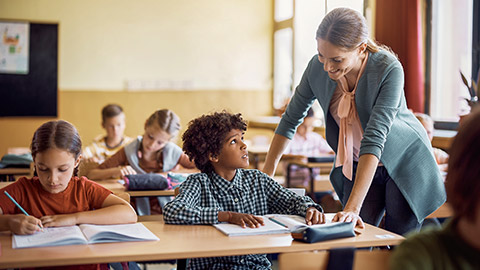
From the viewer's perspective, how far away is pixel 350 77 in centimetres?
213

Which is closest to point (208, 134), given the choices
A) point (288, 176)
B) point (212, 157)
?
point (212, 157)

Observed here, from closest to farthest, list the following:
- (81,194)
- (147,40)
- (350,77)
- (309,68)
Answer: (81,194) < (350,77) < (309,68) < (147,40)

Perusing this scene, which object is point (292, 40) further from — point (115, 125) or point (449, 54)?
point (115, 125)

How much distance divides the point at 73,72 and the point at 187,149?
536 centimetres

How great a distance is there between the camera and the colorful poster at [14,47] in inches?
272

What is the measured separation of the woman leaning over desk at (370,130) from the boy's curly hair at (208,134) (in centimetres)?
31

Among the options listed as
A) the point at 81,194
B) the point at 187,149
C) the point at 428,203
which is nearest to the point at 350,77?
the point at 428,203

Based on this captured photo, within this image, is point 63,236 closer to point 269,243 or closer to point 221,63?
point 269,243

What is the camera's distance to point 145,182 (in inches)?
121

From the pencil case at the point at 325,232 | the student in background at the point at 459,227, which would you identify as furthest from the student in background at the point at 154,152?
the student in background at the point at 459,227

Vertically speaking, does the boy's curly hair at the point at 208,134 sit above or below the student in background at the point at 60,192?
above

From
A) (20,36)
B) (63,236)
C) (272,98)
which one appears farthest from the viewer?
(272,98)

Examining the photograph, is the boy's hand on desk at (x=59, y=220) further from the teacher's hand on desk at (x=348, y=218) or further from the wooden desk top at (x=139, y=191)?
the wooden desk top at (x=139, y=191)

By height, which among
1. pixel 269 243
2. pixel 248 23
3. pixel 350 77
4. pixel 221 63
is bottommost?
pixel 269 243
